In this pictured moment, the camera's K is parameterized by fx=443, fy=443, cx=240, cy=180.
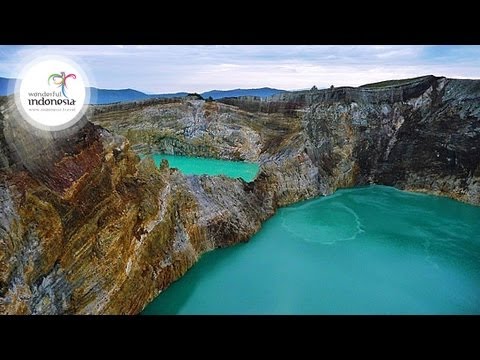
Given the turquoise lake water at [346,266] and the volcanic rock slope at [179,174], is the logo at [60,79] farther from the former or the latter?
the turquoise lake water at [346,266]

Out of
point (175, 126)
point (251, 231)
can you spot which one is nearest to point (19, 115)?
point (175, 126)

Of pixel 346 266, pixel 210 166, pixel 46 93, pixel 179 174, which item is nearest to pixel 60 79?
pixel 46 93

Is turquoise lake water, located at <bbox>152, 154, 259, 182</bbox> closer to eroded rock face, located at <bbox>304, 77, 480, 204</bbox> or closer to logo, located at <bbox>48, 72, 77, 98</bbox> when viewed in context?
eroded rock face, located at <bbox>304, 77, 480, 204</bbox>
